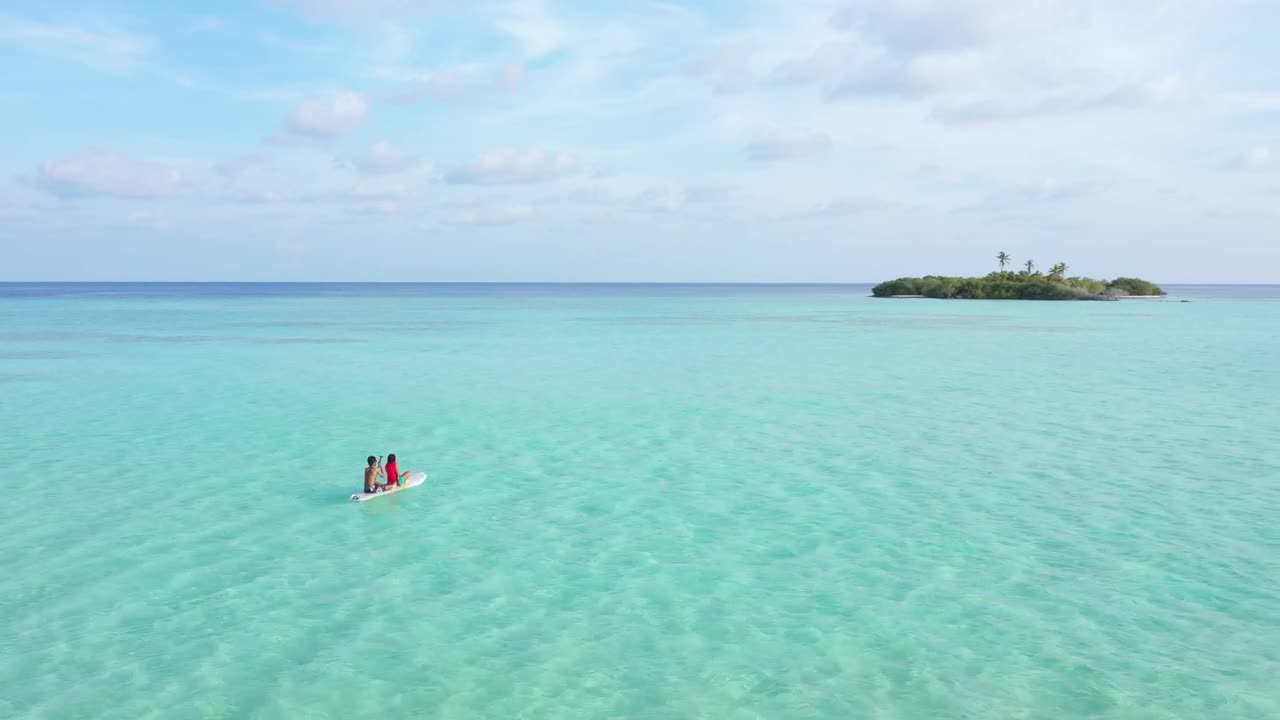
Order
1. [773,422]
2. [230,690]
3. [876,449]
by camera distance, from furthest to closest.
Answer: [773,422] < [876,449] < [230,690]

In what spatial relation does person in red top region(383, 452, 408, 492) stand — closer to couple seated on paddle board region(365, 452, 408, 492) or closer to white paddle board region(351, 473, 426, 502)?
couple seated on paddle board region(365, 452, 408, 492)

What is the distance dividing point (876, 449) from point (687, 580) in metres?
11.0

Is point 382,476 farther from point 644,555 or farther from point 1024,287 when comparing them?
point 1024,287

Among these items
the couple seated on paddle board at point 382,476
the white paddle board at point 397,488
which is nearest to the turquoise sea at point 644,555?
the white paddle board at point 397,488

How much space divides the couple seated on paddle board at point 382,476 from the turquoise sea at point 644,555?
343 millimetres

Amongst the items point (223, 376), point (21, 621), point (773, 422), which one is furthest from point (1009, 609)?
point (223, 376)

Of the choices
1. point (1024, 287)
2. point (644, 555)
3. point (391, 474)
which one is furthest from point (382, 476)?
point (1024, 287)

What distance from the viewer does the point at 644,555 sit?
1459cm

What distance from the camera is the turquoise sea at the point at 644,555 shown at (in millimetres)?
10078

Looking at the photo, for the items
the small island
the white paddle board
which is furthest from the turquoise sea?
the small island

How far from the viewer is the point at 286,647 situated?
36.1 feet

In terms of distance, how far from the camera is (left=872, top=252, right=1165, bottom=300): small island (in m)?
140

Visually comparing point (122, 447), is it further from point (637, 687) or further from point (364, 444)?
point (637, 687)

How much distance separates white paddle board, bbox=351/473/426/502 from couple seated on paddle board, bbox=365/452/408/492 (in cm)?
7
